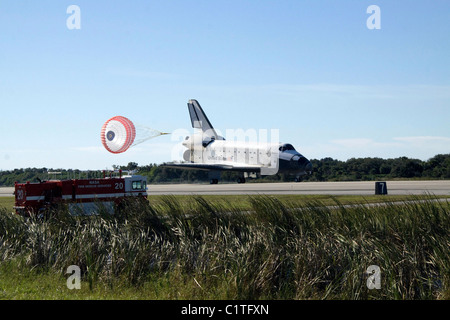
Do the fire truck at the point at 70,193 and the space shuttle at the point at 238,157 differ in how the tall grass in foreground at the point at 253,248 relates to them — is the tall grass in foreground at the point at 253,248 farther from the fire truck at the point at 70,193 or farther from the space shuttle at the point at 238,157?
the space shuttle at the point at 238,157

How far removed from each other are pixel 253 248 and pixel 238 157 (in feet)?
150

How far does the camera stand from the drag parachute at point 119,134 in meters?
30.0

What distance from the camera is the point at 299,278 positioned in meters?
12.7

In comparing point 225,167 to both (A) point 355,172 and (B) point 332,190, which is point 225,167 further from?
(A) point 355,172

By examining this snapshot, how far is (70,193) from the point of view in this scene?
87.4ft

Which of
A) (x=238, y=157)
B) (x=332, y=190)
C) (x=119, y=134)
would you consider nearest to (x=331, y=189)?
(x=332, y=190)

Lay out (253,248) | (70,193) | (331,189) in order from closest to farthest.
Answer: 1. (253,248)
2. (70,193)
3. (331,189)

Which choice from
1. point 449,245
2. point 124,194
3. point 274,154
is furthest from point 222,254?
point 274,154

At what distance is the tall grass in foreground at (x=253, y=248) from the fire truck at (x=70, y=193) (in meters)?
6.05

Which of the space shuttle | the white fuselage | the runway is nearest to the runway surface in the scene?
the runway

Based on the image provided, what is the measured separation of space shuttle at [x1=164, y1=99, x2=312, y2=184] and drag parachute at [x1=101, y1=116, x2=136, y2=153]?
24674mm

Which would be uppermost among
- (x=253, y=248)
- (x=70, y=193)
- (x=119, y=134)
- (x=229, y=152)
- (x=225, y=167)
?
(x=119, y=134)

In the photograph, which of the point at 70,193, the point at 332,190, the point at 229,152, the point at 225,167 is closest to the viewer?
the point at 70,193
